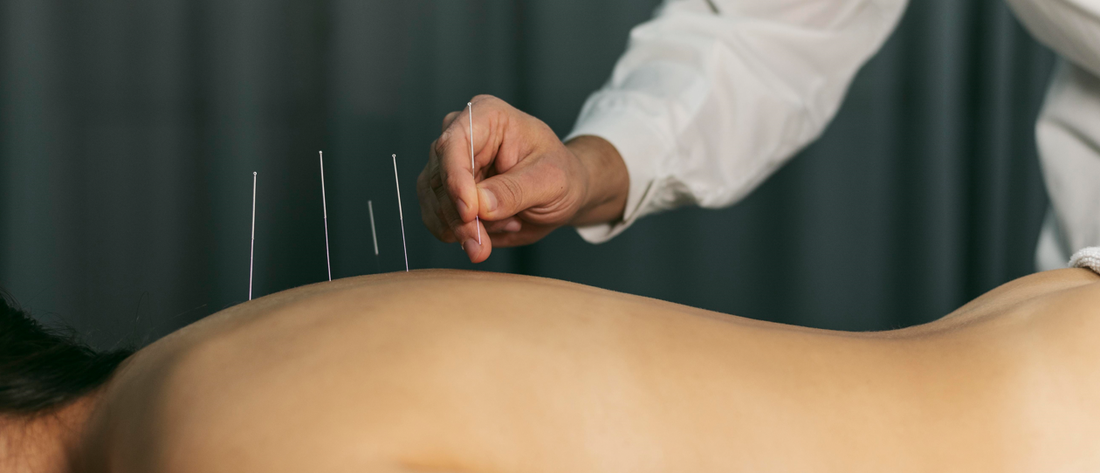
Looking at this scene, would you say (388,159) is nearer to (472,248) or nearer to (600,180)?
(600,180)

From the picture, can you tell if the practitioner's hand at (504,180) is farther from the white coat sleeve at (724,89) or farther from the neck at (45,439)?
the neck at (45,439)

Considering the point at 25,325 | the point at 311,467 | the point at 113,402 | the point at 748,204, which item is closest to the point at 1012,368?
the point at 311,467

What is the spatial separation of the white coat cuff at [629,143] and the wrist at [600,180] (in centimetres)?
1

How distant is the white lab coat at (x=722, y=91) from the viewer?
3.82 ft

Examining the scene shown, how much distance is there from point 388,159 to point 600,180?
883 mm

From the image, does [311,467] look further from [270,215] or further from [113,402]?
[270,215]

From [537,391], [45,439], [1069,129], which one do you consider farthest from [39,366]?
[1069,129]

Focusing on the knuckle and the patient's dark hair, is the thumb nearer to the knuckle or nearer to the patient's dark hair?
the knuckle

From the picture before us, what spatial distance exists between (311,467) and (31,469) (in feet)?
0.88

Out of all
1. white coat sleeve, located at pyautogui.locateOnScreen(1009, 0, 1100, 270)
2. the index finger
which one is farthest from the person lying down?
white coat sleeve, located at pyautogui.locateOnScreen(1009, 0, 1100, 270)

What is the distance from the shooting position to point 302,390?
404 mm

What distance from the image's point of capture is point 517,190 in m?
0.79

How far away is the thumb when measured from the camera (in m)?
0.73

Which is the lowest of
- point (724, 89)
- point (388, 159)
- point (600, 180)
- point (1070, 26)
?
point (388, 159)
